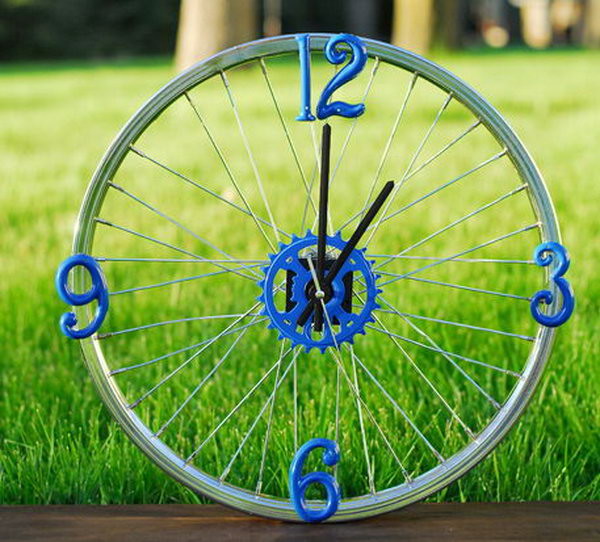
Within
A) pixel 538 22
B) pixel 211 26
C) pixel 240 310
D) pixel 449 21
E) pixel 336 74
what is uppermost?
pixel 538 22

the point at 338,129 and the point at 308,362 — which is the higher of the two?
the point at 338,129

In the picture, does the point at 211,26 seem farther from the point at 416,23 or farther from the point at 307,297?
the point at 307,297

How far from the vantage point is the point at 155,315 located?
3.63 m

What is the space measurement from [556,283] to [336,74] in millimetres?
566

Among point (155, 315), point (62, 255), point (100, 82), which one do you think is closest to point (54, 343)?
point (155, 315)

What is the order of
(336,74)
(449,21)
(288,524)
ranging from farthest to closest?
1. (449,21)
2. (288,524)
3. (336,74)

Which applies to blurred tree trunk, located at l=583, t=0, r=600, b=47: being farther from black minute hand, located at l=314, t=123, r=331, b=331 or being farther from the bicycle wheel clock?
black minute hand, located at l=314, t=123, r=331, b=331

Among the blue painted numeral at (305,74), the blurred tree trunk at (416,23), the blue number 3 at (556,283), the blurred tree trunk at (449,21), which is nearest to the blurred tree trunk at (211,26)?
the blurred tree trunk at (416,23)

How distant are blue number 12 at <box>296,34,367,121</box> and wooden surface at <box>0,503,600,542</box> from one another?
0.80 metres

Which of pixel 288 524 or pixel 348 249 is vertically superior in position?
pixel 348 249

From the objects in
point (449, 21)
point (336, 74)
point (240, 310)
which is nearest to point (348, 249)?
→ point (336, 74)

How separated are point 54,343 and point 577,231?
2387 mm

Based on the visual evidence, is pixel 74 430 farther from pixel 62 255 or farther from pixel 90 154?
pixel 90 154

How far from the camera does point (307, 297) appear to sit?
1.91 metres
